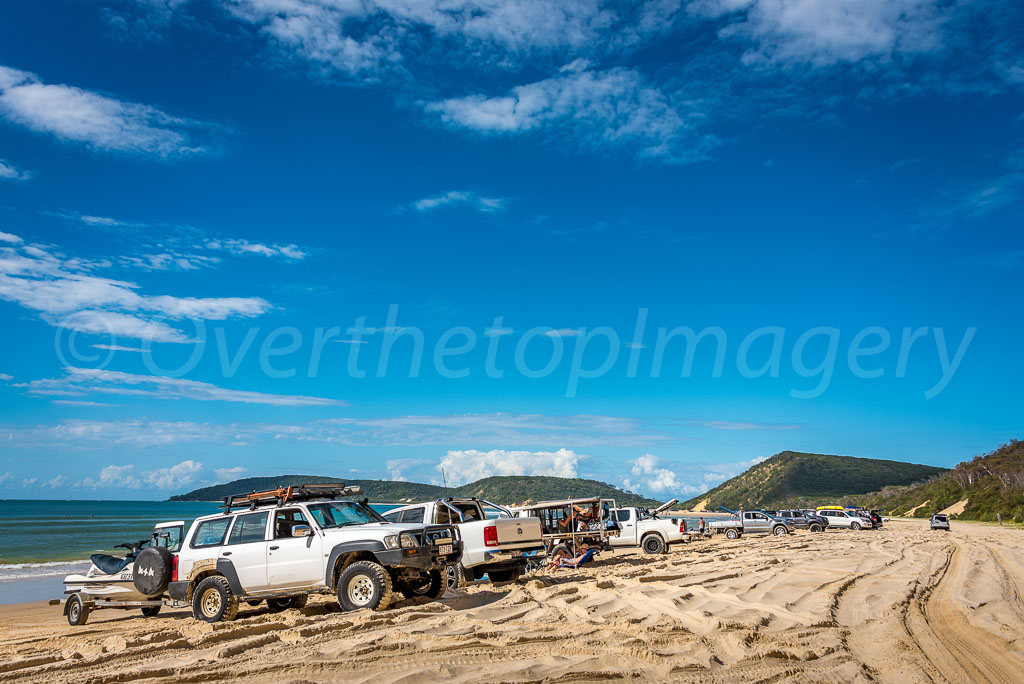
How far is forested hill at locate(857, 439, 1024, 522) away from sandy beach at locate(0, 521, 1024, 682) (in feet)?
160

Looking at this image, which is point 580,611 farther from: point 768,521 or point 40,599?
point 768,521

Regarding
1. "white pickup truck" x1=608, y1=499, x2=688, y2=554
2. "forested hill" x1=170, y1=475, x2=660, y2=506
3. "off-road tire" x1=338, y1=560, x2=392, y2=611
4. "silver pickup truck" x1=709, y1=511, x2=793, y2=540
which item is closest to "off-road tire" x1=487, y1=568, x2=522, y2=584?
"off-road tire" x1=338, y1=560, x2=392, y2=611

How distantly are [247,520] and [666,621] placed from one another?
6.97m

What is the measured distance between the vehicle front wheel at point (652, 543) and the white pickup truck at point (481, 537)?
438 inches

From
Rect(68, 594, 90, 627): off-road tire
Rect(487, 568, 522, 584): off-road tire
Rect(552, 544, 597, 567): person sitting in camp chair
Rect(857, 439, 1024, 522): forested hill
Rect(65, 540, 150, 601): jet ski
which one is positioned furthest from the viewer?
Rect(857, 439, 1024, 522): forested hill

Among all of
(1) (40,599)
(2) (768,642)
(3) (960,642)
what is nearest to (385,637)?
(2) (768,642)

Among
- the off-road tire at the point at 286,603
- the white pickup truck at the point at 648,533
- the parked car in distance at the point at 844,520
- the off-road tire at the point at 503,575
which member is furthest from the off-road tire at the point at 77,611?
the parked car in distance at the point at 844,520

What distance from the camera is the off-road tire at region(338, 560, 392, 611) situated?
10258 mm

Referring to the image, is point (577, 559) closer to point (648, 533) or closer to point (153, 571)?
point (648, 533)

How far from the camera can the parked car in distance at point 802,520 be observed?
44844 mm

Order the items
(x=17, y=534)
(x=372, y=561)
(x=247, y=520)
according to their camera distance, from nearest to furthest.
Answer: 1. (x=372, y=561)
2. (x=247, y=520)
3. (x=17, y=534)

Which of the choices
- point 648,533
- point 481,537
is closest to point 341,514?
point 481,537

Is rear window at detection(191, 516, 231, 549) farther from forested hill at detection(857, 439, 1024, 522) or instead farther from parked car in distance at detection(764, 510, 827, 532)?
forested hill at detection(857, 439, 1024, 522)

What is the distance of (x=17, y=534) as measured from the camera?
186ft
